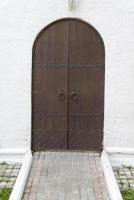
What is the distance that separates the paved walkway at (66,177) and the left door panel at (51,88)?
35 centimetres

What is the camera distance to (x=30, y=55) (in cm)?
840

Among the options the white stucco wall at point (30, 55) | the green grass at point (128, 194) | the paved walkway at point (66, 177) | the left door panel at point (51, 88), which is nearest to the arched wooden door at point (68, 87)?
the left door panel at point (51, 88)

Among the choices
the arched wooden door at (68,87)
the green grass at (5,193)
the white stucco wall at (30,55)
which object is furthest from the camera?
the arched wooden door at (68,87)

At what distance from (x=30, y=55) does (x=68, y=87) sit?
96cm

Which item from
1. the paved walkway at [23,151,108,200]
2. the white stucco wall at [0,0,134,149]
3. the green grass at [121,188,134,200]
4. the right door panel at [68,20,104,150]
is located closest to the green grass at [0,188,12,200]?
the paved walkway at [23,151,108,200]

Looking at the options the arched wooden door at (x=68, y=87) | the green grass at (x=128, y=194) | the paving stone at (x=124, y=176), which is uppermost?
the arched wooden door at (x=68, y=87)

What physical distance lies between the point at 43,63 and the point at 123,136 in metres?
2.12

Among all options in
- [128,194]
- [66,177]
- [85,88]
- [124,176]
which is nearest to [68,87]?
[85,88]

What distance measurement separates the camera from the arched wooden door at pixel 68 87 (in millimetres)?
8461

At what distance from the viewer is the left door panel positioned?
8.46 meters

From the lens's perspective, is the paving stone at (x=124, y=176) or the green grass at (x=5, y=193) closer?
the green grass at (x=5, y=193)

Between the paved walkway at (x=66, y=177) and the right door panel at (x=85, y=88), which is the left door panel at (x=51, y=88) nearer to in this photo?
the right door panel at (x=85, y=88)

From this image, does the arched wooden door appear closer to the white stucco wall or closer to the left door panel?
the left door panel

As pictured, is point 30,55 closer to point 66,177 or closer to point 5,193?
point 66,177
